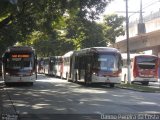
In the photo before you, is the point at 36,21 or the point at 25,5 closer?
the point at 25,5

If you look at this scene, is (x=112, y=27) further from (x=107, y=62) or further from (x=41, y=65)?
(x=107, y=62)

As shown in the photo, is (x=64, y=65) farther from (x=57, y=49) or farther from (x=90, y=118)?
(x=90, y=118)

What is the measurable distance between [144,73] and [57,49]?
3839 centimetres

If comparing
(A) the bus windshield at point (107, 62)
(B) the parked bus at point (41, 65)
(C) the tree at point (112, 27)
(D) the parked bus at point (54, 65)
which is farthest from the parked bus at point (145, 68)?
(B) the parked bus at point (41, 65)

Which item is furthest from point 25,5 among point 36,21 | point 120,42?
point 120,42

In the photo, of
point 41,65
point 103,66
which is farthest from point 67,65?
point 41,65

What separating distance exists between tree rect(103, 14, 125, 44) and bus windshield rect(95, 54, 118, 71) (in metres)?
32.4

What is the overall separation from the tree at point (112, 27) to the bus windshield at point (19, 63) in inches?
1280

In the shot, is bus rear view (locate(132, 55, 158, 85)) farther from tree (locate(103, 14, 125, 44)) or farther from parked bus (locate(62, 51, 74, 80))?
tree (locate(103, 14, 125, 44))

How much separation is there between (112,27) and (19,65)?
127 ft

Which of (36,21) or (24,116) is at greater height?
(36,21)

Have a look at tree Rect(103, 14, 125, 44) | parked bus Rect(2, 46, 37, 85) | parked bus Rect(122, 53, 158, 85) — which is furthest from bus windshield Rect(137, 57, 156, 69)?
tree Rect(103, 14, 125, 44)

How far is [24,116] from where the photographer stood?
16.0 meters

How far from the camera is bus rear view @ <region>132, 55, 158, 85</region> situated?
44.1 m
